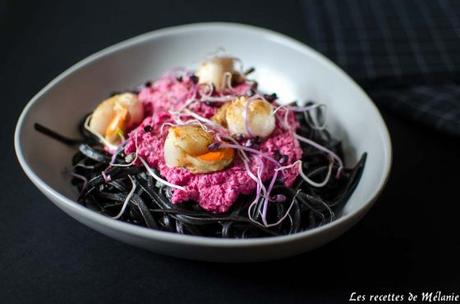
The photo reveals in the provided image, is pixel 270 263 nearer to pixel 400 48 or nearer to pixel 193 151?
pixel 193 151

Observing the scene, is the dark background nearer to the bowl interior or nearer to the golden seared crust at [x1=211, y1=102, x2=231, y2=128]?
the bowl interior

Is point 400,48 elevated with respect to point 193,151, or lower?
lower

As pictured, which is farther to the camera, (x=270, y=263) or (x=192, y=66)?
(x=192, y=66)

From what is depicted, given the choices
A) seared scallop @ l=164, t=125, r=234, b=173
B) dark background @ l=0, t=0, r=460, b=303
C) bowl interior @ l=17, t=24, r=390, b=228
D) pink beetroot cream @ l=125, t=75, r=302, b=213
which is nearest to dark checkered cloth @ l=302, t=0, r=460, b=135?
dark background @ l=0, t=0, r=460, b=303

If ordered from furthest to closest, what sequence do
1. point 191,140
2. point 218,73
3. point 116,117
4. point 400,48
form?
point 400,48 → point 218,73 → point 116,117 → point 191,140

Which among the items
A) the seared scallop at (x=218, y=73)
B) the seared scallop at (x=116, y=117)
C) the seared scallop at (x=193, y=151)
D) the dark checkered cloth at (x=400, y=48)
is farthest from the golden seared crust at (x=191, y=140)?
the dark checkered cloth at (x=400, y=48)

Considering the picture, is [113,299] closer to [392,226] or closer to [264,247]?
[264,247]

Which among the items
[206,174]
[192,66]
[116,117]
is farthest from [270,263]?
[192,66]
